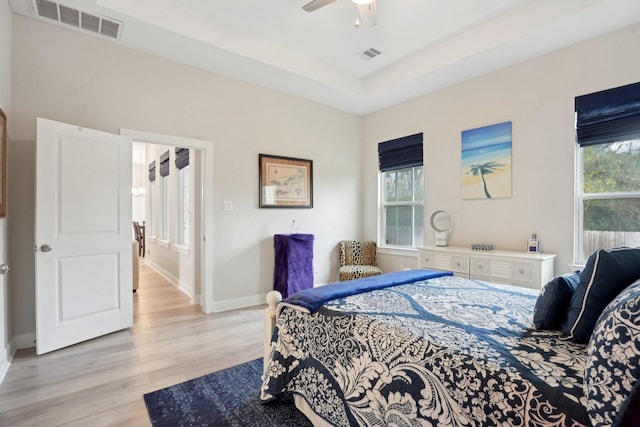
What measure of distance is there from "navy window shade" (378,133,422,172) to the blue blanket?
7.66 ft

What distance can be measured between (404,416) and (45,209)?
9.87 ft

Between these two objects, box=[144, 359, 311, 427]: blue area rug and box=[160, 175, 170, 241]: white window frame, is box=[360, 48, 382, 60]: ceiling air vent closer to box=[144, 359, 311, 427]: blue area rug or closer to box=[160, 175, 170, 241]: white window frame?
box=[144, 359, 311, 427]: blue area rug

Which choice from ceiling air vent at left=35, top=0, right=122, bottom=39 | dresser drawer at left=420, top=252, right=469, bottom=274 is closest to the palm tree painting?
dresser drawer at left=420, top=252, right=469, bottom=274

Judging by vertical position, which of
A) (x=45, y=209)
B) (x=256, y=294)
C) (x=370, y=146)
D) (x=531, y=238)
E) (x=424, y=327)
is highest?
(x=370, y=146)

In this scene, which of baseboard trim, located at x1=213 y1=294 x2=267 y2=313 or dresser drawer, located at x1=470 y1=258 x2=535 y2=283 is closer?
A: dresser drawer, located at x1=470 y1=258 x2=535 y2=283

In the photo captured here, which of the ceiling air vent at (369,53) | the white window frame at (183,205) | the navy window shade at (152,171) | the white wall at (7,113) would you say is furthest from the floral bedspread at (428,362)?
the navy window shade at (152,171)

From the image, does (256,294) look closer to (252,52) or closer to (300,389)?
(300,389)

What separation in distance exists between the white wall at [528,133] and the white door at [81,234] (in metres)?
3.57

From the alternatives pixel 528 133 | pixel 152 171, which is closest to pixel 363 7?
pixel 528 133

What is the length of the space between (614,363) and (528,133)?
3.15m

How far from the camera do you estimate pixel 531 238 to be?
A: 3291 mm

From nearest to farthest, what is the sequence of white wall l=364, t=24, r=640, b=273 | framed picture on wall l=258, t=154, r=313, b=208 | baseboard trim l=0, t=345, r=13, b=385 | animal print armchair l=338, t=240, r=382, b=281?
1. baseboard trim l=0, t=345, r=13, b=385
2. white wall l=364, t=24, r=640, b=273
3. framed picture on wall l=258, t=154, r=313, b=208
4. animal print armchair l=338, t=240, r=382, b=281

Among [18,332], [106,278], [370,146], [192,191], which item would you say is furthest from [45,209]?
[370,146]

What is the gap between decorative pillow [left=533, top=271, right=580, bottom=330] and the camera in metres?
1.35
